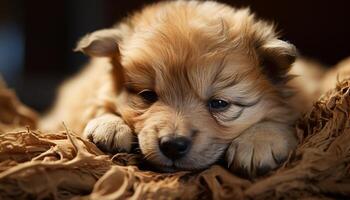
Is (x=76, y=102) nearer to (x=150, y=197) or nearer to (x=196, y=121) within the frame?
(x=196, y=121)

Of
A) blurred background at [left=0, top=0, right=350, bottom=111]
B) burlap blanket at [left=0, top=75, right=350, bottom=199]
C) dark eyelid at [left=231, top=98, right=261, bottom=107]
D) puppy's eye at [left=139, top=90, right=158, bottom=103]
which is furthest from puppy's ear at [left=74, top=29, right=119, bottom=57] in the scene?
blurred background at [left=0, top=0, right=350, bottom=111]

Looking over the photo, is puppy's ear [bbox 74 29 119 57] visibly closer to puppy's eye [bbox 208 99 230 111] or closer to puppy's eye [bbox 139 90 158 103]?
puppy's eye [bbox 139 90 158 103]

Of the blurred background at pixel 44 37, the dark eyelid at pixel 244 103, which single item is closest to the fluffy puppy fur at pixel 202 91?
the dark eyelid at pixel 244 103

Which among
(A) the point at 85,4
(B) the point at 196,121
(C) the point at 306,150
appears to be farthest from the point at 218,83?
(A) the point at 85,4

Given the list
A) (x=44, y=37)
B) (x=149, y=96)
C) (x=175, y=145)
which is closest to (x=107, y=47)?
(x=149, y=96)

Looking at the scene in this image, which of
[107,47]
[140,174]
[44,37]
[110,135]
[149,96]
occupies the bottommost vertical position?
[140,174]

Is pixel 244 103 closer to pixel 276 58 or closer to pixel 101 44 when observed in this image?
pixel 276 58
